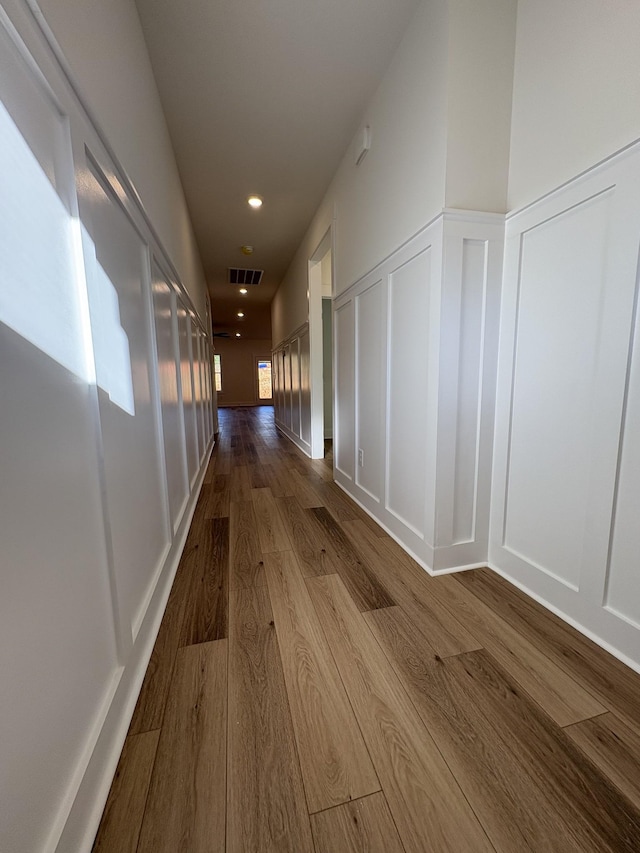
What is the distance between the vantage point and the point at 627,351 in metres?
1.14

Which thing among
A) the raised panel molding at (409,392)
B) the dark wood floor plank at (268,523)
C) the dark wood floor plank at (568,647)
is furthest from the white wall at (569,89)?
the dark wood floor plank at (268,523)

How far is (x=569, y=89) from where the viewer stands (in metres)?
1.26

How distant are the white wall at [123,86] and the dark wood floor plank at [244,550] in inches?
71.3

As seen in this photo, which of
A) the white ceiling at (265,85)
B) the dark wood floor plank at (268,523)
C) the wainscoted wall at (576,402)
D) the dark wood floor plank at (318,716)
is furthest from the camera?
the dark wood floor plank at (268,523)

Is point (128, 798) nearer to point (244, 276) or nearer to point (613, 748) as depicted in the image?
point (613, 748)

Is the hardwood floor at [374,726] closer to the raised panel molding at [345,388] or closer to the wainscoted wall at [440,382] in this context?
the wainscoted wall at [440,382]

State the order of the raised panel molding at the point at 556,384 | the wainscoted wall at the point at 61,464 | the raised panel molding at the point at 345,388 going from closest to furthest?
1. the wainscoted wall at the point at 61,464
2. the raised panel molding at the point at 556,384
3. the raised panel molding at the point at 345,388

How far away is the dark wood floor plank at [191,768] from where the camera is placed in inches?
29.3

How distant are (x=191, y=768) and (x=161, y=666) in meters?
0.40

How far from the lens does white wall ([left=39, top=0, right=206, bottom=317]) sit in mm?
842

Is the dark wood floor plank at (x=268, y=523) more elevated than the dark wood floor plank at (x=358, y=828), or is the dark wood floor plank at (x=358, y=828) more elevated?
the dark wood floor plank at (x=358, y=828)

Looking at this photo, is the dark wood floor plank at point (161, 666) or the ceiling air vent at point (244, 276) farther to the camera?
the ceiling air vent at point (244, 276)

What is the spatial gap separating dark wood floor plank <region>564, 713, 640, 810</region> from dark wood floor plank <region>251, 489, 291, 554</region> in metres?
1.43

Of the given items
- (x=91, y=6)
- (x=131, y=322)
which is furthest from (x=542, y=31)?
(x=131, y=322)
